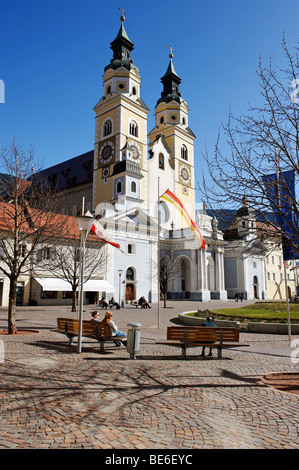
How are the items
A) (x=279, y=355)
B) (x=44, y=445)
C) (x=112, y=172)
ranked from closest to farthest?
(x=44, y=445) → (x=279, y=355) → (x=112, y=172)

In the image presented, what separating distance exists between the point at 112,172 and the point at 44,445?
46.9 m

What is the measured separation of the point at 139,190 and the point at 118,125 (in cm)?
1068

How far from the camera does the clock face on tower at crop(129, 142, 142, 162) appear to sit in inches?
1989

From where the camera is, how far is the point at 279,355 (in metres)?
A: 10.7

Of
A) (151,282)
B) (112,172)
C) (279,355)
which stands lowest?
(279,355)

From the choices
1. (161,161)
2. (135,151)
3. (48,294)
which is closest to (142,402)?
(48,294)

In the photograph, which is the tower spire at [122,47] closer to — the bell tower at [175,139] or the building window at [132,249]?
the bell tower at [175,139]

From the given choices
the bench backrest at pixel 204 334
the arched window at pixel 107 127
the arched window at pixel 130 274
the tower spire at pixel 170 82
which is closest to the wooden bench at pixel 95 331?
the bench backrest at pixel 204 334

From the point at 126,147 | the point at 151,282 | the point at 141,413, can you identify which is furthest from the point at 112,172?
the point at 141,413

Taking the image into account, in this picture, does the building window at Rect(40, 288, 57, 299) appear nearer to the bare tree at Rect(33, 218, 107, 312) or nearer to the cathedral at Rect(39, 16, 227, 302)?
the bare tree at Rect(33, 218, 107, 312)

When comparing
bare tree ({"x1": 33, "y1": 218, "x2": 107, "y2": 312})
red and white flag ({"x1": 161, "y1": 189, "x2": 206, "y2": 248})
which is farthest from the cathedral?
red and white flag ({"x1": 161, "y1": 189, "x2": 206, "y2": 248})

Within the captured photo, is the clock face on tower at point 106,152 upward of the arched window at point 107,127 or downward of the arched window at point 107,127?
downward

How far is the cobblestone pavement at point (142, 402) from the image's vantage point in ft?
15.0
